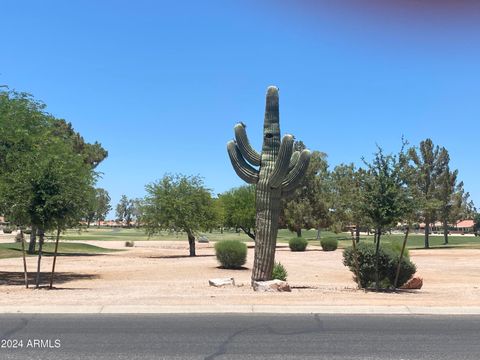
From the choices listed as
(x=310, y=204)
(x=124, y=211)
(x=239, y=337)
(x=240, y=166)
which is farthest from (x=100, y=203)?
(x=124, y=211)

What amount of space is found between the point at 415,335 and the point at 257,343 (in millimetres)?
2774

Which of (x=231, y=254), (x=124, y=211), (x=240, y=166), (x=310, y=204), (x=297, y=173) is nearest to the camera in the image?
(x=297, y=173)

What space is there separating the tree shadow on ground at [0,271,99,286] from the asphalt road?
37.3 ft

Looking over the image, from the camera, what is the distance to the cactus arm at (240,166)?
58.9ft

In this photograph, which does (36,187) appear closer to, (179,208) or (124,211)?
(179,208)

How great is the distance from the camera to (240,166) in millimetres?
18047

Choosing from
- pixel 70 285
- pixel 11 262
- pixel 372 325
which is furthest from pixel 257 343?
pixel 11 262

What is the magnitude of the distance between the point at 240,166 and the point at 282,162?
164 centimetres

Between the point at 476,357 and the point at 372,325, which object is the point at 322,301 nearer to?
the point at 372,325

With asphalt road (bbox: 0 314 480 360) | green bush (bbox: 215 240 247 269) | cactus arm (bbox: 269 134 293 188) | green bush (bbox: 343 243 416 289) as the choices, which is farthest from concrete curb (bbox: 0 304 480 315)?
green bush (bbox: 215 240 247 269)

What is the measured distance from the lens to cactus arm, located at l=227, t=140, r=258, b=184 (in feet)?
58.9

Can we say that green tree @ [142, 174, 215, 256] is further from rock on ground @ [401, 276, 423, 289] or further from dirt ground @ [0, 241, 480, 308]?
rock on ground @ [401, 276, 423, 289]

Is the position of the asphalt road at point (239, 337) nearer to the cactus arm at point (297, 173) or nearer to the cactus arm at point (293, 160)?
the cactus arm at point (297, 173)

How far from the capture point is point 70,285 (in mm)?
20453
